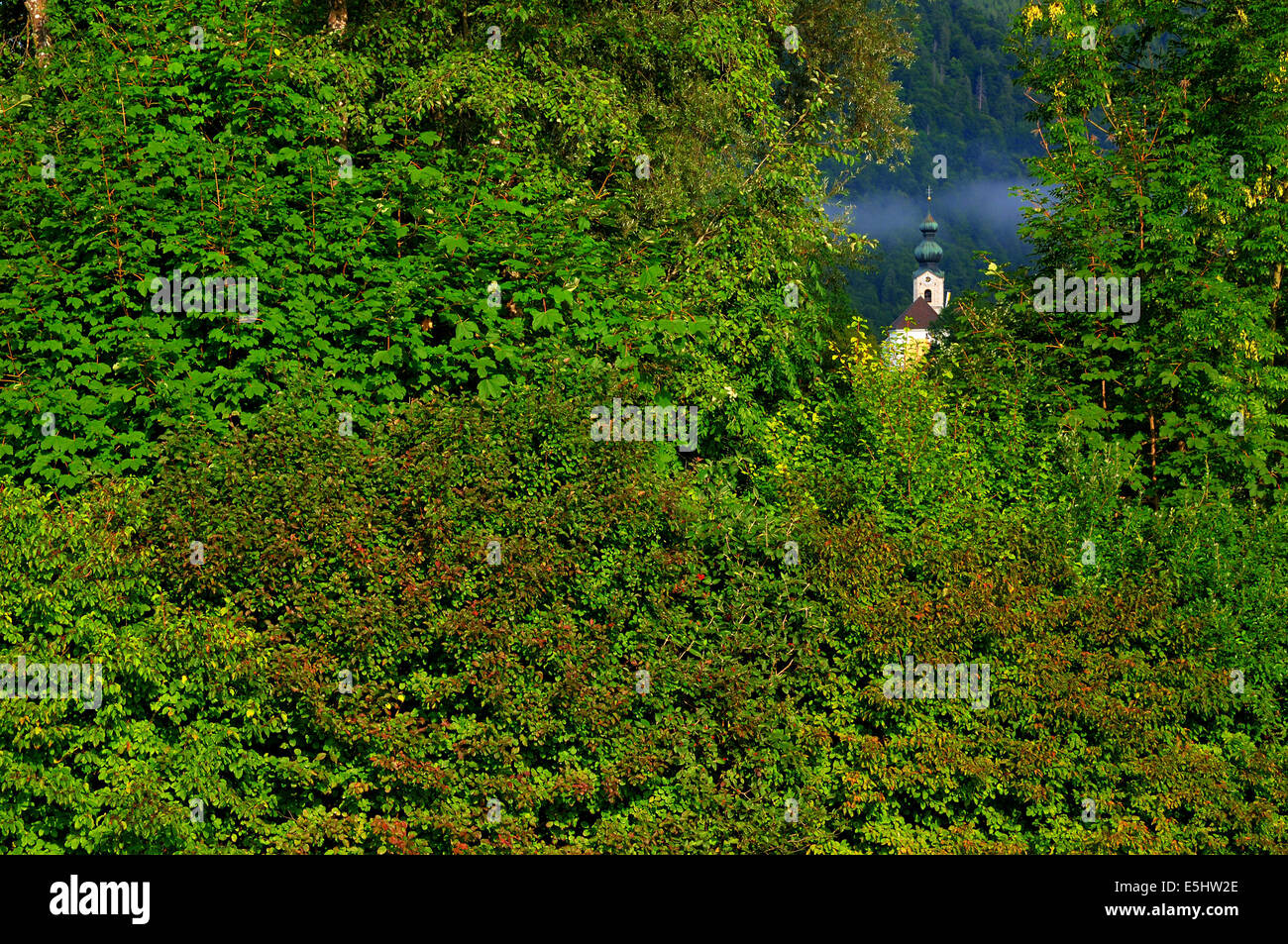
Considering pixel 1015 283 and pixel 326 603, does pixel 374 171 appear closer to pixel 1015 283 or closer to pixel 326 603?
pixel 326 603

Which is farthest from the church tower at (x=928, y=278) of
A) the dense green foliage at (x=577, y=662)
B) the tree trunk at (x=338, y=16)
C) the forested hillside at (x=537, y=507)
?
the dense green foliage at (x=577, y=662)

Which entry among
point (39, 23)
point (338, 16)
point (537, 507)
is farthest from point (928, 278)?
point (537, 507)

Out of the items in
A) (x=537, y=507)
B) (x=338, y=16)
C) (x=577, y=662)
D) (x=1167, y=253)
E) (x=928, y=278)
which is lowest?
(x=577, y=662)

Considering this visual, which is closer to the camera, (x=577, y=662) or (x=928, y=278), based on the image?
(x=577, y=662)

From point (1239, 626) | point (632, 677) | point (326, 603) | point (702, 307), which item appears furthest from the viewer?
point (702, 307)

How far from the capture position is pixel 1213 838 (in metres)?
11.4

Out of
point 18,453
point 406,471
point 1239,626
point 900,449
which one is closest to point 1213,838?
point 1239,626

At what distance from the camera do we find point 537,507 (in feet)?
34.5

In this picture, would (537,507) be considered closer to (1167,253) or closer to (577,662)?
(577,662)

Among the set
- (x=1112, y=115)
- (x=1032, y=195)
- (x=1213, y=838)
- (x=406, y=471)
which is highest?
(x=1112, y=115)

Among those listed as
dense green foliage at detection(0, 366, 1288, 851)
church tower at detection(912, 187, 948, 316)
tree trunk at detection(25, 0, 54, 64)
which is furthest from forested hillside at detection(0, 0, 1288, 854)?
church tower at detection(912, 187, 948, 316)

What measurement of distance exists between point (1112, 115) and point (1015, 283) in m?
2.50

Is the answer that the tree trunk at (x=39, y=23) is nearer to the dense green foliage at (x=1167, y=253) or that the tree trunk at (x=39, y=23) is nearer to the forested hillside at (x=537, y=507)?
the forested hillside at (x=537, y=507)

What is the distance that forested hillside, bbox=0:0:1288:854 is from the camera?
395 inches
